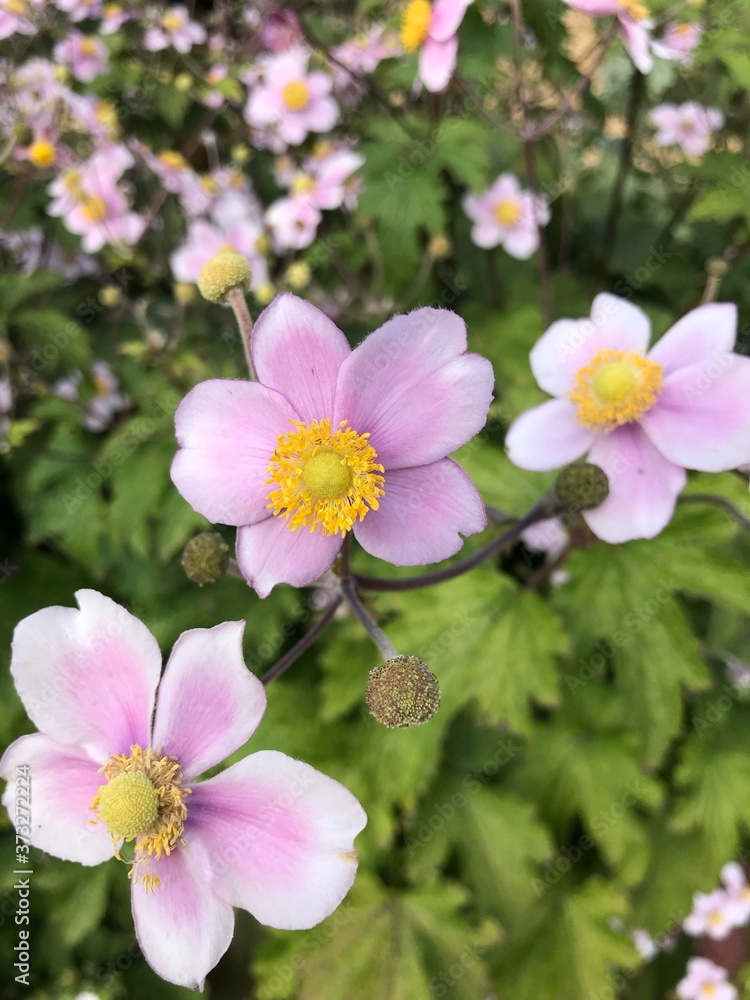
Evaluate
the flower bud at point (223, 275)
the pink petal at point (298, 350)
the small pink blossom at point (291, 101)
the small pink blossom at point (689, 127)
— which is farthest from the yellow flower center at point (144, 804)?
the small pink blossom at point (689, 127)

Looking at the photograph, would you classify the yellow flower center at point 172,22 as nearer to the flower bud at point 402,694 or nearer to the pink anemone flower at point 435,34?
the pink anemone flower at point 435,34

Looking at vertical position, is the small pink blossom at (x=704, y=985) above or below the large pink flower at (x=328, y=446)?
below

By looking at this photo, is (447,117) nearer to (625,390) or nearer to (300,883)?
(625,390)

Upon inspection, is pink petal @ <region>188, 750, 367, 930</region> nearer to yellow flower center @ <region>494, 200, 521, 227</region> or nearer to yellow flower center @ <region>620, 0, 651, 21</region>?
yellow flower center @ <region>620, 0, 651, 21</region>

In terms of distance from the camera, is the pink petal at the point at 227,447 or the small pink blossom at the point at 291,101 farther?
the small pink blossom at the point at 291,101

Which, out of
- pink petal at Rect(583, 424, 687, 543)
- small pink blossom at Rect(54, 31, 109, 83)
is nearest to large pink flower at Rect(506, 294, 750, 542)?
pink petal at Rect(583, 424, 687, 543)

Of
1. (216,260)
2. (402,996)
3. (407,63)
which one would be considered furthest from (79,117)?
(402,996)
